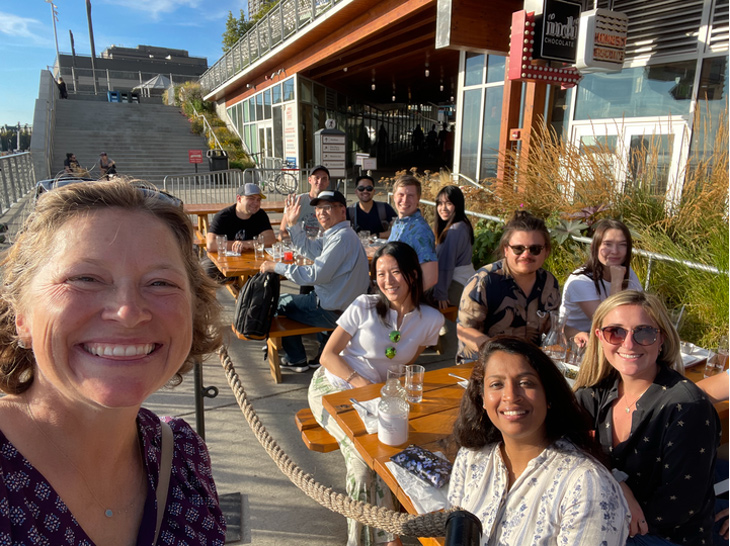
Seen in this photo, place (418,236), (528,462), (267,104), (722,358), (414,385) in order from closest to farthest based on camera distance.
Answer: (528,462) → (414,385) → (722,358) → (418,236) → (267,104)

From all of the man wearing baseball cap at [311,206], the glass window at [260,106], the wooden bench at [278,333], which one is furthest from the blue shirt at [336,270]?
the glass window at [260,106]

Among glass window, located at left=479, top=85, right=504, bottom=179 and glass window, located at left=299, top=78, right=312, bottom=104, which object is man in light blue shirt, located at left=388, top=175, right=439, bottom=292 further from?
glass window, located at left=299, top=78, right=312, bottom=104

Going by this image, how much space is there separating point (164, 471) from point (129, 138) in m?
26.4

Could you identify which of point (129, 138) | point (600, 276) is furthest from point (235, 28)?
point (600, 276)

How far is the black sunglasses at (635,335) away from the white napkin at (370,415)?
3.52 feet

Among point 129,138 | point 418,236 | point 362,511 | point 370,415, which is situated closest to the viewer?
point 362,511

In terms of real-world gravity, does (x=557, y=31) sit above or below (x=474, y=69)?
below

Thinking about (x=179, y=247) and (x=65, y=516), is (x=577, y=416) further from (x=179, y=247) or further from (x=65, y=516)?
(x=65, y=516)

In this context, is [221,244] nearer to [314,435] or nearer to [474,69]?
[314,435]

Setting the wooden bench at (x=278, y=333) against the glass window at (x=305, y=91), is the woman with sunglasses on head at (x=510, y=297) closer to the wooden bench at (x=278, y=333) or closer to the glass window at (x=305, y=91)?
the wooden bench at (x=278, y=333)

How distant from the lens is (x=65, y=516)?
98 cm

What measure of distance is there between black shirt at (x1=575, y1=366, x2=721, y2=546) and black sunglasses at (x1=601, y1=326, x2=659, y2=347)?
154 mm

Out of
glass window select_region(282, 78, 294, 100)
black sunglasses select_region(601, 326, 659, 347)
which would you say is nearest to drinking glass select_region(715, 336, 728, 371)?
black sunglasses select_region(601, 326, 659, 347)

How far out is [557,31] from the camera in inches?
262
